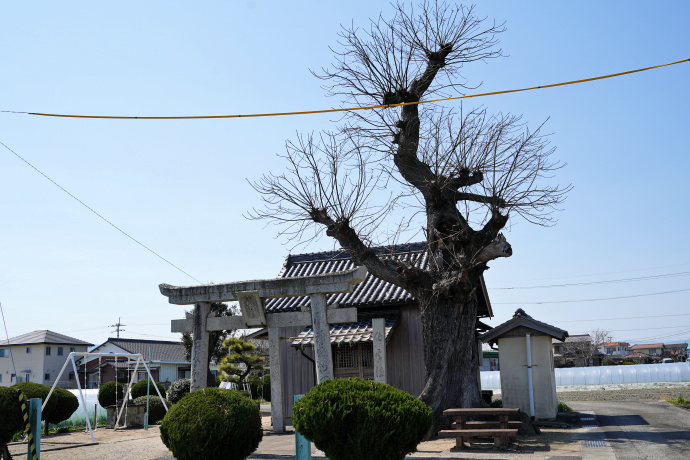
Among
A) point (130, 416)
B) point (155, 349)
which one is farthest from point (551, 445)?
point (155, 349)

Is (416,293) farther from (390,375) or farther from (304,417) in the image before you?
(304,417)

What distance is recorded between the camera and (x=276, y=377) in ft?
47.5

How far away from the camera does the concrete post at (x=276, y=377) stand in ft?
46.9

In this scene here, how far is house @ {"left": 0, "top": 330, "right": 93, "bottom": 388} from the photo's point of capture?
44719 mm

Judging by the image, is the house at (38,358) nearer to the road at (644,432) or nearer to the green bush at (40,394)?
the green bush at (40,394)

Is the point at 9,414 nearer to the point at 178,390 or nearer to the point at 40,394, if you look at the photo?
the point at 40,394

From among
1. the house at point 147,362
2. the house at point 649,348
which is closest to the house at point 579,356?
the house at point 147,362

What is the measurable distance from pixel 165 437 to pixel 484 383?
86.9ft

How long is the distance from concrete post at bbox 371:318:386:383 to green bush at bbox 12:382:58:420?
11.5m

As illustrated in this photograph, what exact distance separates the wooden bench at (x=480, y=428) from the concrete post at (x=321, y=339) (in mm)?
2933

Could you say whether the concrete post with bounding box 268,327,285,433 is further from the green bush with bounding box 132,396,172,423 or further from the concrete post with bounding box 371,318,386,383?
the green bush with bounding box 132,396,172,423

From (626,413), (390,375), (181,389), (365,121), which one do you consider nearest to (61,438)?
(181,389)

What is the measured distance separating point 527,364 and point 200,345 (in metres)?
9.74

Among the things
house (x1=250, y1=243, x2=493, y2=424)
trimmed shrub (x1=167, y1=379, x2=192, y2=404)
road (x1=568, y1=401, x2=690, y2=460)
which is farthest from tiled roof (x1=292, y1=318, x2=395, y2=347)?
trimmed shrub (x1=167, y1=379, x2=192, y2=404)
